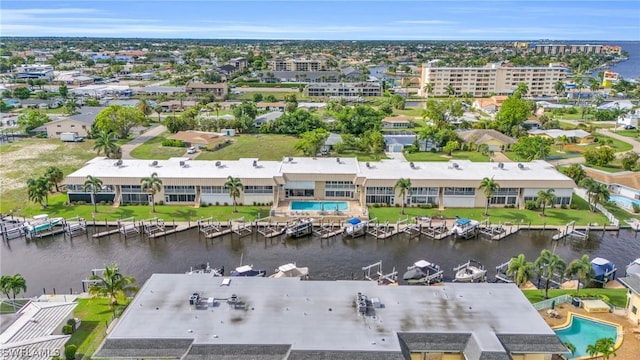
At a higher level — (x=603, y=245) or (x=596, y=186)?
(x=596, y=186)

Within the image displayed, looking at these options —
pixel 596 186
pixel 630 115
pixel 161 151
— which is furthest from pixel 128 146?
pixel 630 115

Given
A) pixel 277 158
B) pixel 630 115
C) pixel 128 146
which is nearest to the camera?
pixel 277 158

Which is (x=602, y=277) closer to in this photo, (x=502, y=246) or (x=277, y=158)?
(x=502, y=246)

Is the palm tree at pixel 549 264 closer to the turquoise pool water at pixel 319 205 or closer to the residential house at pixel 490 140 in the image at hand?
the turquoise pool water at pixel 319 205

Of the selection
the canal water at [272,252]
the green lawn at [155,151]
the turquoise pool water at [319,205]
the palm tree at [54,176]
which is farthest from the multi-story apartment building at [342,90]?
the canal water at [272,252]

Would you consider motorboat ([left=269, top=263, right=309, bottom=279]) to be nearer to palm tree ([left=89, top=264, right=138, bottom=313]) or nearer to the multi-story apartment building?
palm tree ([left=89, top=264, right=138, bottom=313])

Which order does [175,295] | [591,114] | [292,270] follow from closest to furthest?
[175,295] < [292,270] < [591,114]

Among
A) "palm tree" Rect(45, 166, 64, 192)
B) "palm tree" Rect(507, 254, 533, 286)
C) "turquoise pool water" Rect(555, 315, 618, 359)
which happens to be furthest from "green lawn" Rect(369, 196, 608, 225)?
"palm tree" Rect(45, 166, 64, 192)
